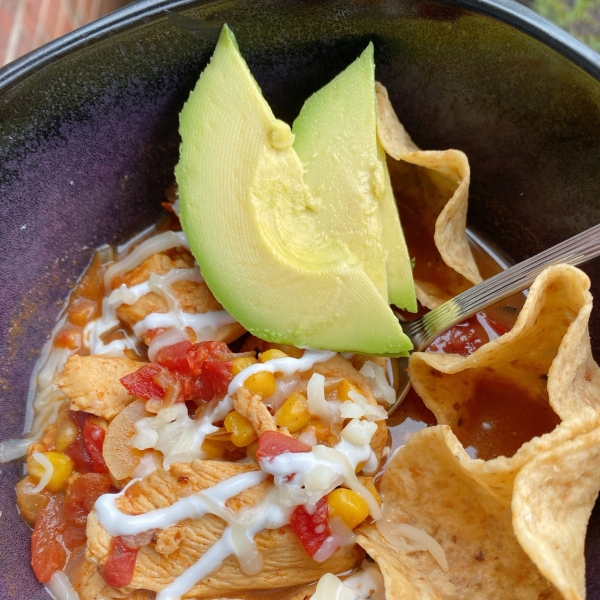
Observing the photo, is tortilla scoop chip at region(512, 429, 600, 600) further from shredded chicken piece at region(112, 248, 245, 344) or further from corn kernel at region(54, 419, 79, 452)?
corn kernel at region(54, 419, 79, 452)

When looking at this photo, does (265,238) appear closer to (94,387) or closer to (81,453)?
(94,387)

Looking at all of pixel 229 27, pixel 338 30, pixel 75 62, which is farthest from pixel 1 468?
pixel 338 30

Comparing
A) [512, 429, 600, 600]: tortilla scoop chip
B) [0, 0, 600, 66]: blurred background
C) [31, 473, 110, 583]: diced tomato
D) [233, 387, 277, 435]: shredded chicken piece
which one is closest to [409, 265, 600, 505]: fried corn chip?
[512, 429, 600, 600]: tortilla scoop chip

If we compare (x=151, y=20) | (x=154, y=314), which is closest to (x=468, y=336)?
(x=154, y=314)

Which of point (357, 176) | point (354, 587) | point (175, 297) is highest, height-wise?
point (357, 176)

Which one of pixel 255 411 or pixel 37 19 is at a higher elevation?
pixel 37 19
